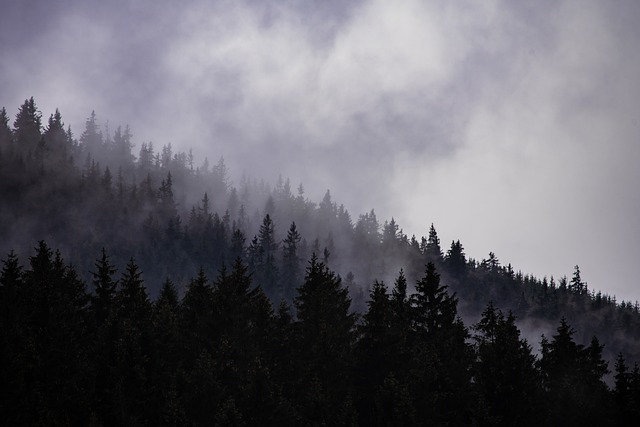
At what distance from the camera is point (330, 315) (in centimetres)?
4247

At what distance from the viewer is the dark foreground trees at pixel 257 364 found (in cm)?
3244

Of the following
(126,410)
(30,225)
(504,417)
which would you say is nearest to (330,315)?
(504,417)

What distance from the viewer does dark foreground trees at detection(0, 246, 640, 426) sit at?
32438mm

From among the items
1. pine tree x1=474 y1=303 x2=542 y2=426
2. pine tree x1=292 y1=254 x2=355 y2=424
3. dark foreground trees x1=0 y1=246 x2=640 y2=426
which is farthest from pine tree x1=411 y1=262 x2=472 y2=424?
pine tree x1=292 y1=254 x2=355 y2=424

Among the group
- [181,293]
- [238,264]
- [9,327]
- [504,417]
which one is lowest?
[504,417]

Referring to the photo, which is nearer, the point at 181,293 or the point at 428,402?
the point at 428,402

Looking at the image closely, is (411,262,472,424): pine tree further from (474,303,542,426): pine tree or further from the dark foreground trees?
(474,303,542,426): pine tree

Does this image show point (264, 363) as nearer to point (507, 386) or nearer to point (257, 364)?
point (257, 364)

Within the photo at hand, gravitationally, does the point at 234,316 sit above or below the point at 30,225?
below

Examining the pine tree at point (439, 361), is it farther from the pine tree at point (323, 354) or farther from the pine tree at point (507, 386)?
the pine tree at point (323, 354)

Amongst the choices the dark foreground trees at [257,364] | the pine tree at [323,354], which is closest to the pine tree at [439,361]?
the dark foreground trees at [257,364]

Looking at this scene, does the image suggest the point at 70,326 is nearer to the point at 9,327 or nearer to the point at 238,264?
the point at 9,327

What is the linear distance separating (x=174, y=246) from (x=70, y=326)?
5860 inches

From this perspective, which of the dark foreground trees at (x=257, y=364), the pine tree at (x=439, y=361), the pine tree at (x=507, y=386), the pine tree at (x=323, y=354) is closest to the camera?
the dark foreground trees at (x=257, y=364)
